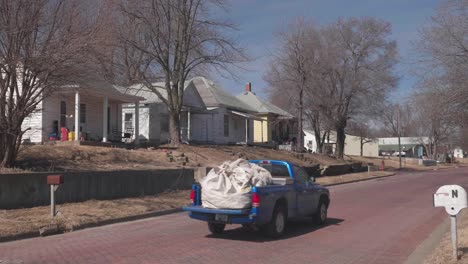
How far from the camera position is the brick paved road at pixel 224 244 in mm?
9430

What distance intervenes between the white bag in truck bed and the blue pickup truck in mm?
137

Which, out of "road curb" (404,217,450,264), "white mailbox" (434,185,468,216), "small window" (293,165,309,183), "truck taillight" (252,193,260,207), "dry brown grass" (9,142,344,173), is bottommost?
"road curb" (404,217,450,264)

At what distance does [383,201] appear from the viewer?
21406mm

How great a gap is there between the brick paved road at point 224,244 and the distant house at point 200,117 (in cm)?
2328

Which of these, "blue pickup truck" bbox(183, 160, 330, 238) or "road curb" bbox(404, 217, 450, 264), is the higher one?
"blue pickup truck" bbox(183, 160, 330, 238)

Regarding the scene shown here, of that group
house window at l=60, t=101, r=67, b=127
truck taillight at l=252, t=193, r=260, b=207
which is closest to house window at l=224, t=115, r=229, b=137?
house window at l=60, t=101, r=67, b=127

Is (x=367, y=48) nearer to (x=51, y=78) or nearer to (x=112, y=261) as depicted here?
(x=51, y=78)

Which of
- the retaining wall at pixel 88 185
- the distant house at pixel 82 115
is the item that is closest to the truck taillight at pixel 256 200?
the retaining wall at pixel 88 185

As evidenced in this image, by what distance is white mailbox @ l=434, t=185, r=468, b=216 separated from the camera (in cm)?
856

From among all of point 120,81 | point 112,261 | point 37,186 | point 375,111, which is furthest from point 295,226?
point 375,111

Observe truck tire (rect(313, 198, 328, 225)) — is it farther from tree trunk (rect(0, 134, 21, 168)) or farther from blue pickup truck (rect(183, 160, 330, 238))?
tree trunk (rect(0, 134, 21, 168))

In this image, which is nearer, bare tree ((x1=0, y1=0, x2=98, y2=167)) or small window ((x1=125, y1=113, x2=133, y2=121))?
bare tree ((x1=0, y1=0, x2=98, y2=167))

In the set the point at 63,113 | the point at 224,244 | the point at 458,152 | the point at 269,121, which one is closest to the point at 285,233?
the point at 224,244

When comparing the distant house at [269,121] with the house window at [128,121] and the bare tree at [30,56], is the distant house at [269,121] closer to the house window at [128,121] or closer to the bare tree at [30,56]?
the house window at [128,121]
